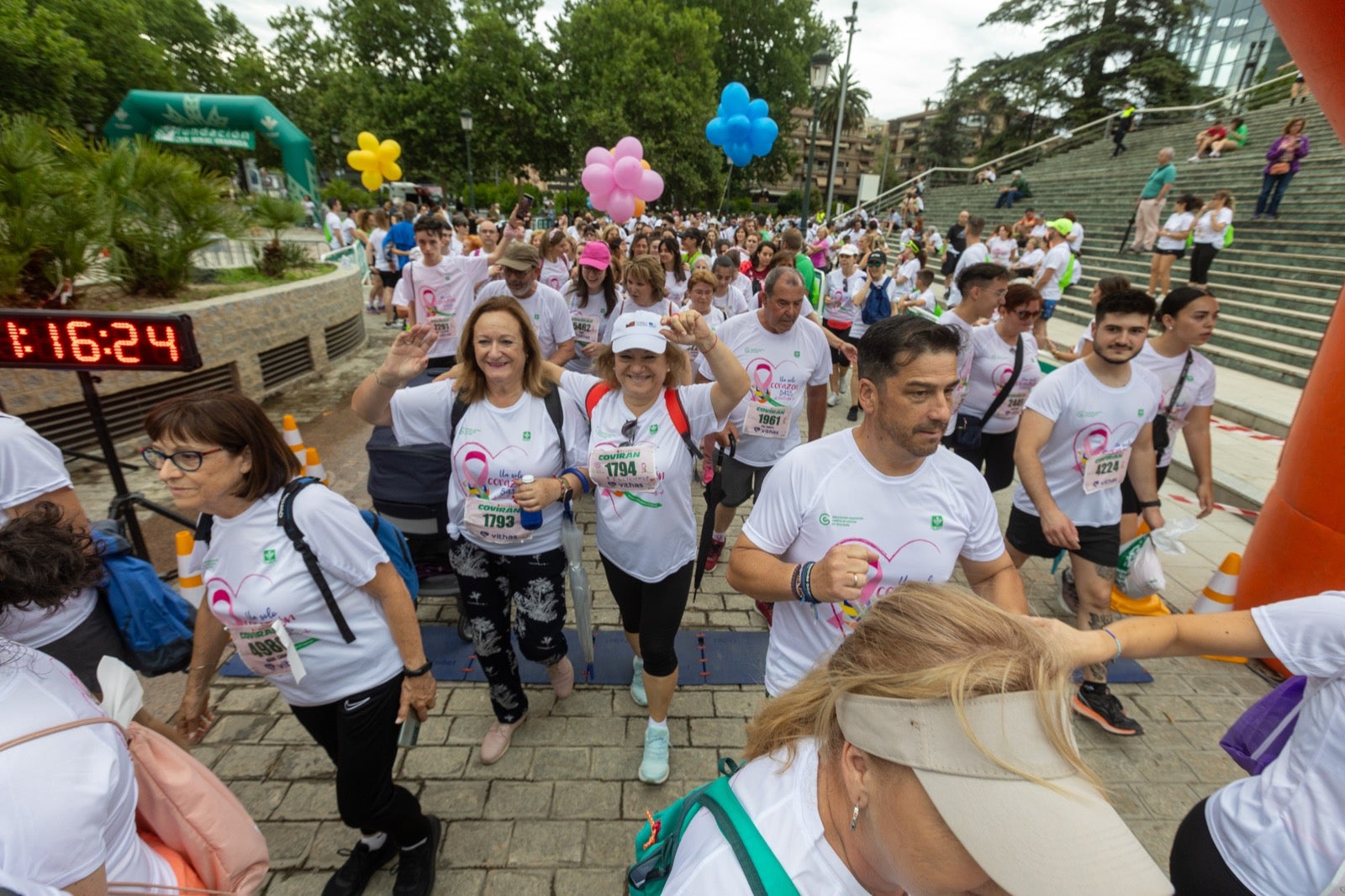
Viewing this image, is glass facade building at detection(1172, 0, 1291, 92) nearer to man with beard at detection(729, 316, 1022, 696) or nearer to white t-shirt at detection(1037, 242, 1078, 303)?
white t-shirt at detection(1037, 242, 1078, 303)

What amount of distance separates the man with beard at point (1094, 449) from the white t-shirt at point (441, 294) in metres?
5.11

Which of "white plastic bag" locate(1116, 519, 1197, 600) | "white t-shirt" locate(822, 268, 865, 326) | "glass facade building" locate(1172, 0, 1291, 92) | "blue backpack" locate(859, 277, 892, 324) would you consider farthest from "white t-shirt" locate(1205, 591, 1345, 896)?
"glass facade building" locate(1172, 0, 1291, 92)

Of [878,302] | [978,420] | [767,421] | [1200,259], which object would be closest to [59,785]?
[767,421]

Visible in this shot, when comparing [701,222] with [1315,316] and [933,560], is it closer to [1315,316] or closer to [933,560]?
[1315,316]

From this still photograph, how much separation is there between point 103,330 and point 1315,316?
14.8m

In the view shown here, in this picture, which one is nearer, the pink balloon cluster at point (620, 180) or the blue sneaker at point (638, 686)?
the blue sneaker at point (638, 686)

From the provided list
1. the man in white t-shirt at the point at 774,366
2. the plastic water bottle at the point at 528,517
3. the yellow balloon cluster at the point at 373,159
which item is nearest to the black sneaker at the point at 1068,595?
the man in white t-shirt at the point at 774,366

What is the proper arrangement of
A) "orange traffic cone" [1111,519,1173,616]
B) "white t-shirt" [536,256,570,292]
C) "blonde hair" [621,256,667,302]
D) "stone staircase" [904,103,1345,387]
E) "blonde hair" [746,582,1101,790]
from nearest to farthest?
"blonde hair" [746,582,1101,790], "orange traffic cone" [1111,519,1173,616], "blonde hair" [621,256,667,302], "white t-shirt" [536,256,570,292], "stone staircase" [904,103,1345,387]

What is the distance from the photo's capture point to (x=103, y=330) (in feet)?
9.98

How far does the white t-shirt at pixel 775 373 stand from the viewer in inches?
167

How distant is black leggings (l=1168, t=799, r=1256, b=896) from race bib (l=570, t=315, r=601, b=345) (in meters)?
5.60

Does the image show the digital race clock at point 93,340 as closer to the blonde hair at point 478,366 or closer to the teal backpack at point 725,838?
the blonde hair at point 478,366

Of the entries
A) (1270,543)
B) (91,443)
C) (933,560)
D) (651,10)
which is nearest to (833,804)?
(933,560)

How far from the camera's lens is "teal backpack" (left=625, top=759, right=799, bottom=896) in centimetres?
92
